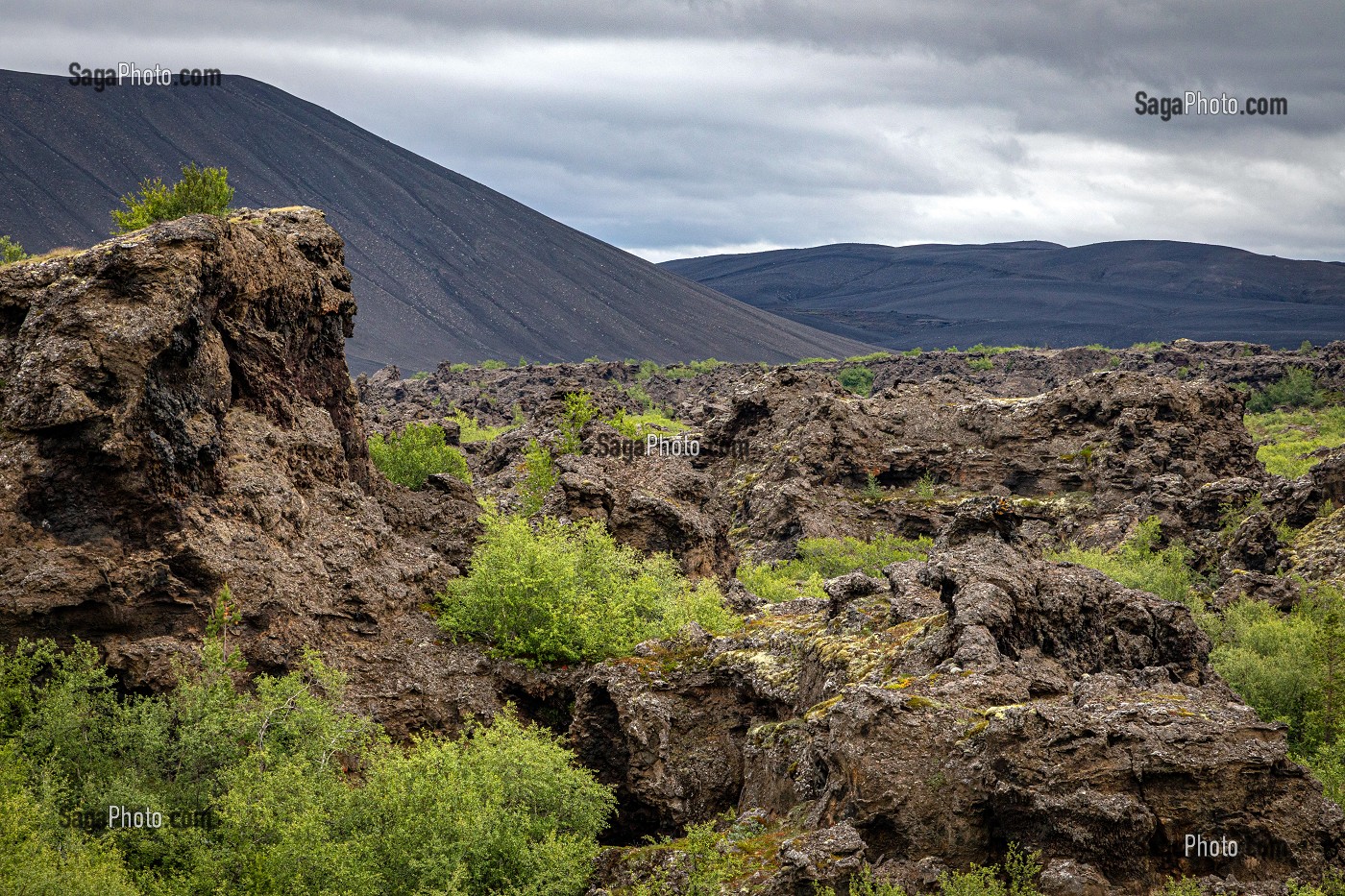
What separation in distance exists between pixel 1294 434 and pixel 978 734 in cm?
8970

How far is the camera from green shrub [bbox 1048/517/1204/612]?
40688 millimetres

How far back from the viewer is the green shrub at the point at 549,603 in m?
27.1

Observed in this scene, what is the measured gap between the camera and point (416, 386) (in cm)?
14375

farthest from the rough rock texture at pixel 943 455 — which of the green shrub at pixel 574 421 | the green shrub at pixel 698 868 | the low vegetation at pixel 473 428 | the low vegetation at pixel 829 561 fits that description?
the green shrub at pixel 698 868

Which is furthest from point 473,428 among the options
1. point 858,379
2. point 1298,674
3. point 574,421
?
point 1298,674

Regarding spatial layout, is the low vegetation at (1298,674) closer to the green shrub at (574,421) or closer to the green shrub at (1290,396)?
the green shrub at (574,421)

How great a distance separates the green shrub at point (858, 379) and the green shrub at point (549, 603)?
421 ft

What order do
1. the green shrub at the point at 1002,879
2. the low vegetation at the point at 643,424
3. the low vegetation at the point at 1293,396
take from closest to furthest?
1. the green shrub at the point at 1002,879
2. the low vegetation at the point at 643,424
3. the low vegetation at the point at 1293,396

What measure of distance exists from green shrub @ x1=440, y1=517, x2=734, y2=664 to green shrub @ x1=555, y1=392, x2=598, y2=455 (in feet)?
80.3

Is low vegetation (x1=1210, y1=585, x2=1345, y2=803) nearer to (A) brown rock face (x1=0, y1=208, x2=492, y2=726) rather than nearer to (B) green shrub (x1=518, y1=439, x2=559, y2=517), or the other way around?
(A) brown rock face (x1=0, y1=208, x2=492, y2=726)

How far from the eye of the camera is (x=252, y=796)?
749 inches

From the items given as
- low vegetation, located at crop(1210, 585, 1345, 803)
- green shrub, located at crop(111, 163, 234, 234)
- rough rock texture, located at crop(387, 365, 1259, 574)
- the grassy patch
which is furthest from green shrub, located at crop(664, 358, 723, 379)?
green shrub, located at crop(111, 163, 234, 234)

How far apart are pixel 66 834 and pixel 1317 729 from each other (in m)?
27.8

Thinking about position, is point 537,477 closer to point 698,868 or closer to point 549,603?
point 549,603
